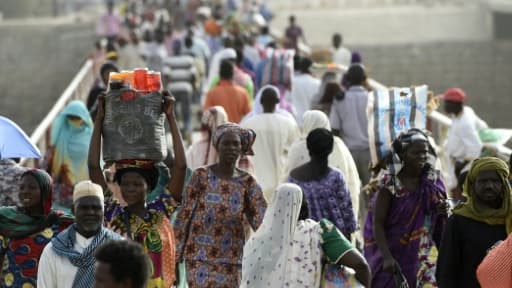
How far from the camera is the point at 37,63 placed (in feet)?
129

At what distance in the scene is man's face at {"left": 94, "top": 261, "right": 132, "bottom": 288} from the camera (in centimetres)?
643

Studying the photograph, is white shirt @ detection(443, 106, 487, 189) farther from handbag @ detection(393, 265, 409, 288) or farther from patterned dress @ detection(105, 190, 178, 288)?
patterned dress @ detection(105, 190, 178, 288)

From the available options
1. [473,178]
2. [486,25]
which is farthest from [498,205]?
[486,25]

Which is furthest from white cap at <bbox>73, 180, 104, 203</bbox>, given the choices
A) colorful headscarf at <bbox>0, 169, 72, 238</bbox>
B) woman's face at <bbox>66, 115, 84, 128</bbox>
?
woman's face at <bbox>66, 115, 84, 128</bbox>

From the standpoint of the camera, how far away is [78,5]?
2176 inches

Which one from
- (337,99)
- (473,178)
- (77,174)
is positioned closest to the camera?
(473,178)

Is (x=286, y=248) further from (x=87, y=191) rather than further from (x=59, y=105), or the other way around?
(x=59, y=105)

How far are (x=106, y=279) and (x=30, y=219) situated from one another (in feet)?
8.63

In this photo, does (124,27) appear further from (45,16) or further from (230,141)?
(230,141)

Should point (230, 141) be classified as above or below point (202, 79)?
above

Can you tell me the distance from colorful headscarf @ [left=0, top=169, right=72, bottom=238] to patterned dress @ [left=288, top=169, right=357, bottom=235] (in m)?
2.07

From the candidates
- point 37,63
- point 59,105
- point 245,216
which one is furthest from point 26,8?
point 245,216

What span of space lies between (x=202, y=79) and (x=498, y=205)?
51.4 feet

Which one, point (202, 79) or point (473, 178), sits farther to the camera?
point (202, 79)
